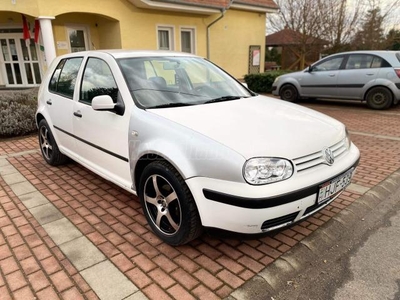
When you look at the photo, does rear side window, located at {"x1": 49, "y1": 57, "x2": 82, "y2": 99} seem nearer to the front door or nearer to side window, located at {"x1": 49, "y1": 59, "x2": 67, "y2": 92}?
side window, located at {"x1": 49, "y1": 59, "x2": 67, "y2": 92}

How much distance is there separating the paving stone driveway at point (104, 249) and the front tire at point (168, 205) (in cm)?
16

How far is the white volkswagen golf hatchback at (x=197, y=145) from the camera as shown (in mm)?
2141

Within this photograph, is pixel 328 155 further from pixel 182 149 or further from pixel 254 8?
pixel 254 8

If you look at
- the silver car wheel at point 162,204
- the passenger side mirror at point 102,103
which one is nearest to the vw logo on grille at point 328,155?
the silver car wheel at point 162,204

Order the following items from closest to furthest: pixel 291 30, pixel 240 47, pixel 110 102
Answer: pixel 110 102 < pixel 240 47 < pixel 291 30

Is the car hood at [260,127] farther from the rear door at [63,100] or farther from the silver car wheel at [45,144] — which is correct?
the silver car wheel at [45,144]

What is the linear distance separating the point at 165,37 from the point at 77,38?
3.48 metres

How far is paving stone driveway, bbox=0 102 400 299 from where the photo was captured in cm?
221

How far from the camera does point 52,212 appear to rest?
3.29 metres

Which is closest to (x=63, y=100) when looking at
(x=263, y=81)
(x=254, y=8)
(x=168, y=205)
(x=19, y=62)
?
(x=168, y=205)

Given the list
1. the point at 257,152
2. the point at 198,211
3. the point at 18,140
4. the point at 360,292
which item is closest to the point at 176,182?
the point at 198,211

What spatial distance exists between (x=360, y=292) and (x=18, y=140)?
6.63 metres

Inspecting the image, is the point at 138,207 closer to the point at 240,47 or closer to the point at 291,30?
the point at 240,47

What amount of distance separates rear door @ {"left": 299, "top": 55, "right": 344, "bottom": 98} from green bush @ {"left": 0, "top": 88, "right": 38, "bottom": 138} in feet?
25.5
